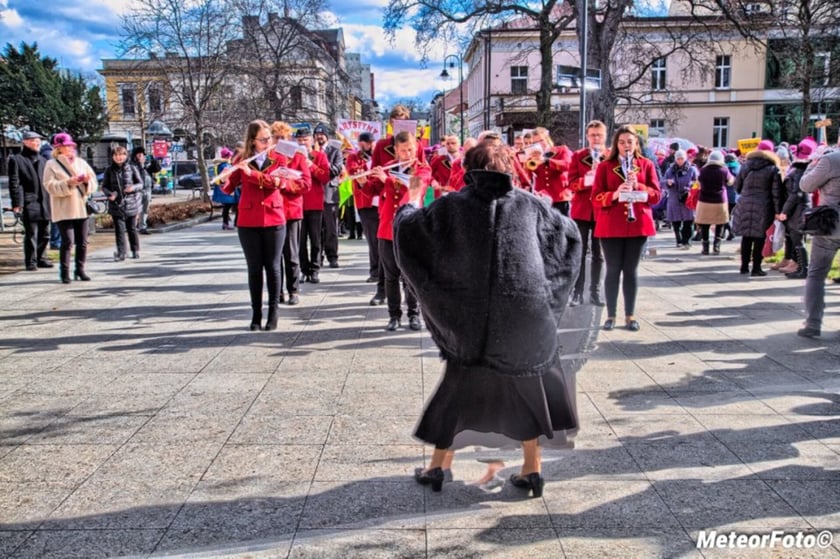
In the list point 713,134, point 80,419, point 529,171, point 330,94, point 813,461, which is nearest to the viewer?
point 813,461

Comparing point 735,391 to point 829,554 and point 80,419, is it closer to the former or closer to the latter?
point 829,554

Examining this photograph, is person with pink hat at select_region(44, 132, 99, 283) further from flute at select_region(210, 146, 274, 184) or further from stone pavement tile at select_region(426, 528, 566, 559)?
stone pavement tile at select_region(426, 528, 566, 559)

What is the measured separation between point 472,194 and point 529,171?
5.26 m

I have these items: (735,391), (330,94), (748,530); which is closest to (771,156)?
(735,391)

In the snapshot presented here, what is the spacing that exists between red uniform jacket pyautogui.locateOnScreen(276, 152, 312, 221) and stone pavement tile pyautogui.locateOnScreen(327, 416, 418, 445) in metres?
3.21

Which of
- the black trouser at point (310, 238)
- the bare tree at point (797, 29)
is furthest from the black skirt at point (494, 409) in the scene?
the bare tree at point (797, 29)

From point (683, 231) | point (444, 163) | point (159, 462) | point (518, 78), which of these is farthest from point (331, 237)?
point (518, 78)

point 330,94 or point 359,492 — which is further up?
point 330,94

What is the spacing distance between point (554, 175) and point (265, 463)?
5.73 meters

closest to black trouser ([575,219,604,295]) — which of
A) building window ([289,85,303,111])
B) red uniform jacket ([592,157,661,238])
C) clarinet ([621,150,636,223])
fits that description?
red uniform jacket ([592,157,661,238])

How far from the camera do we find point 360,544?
10.6 feet

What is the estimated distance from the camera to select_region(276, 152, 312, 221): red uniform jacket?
739 centimetres

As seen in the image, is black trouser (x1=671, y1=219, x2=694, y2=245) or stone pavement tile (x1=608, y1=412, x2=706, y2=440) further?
black trouser (x1=671, y1=219, x2=694, y2=245)

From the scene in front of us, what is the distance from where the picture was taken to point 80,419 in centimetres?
487
